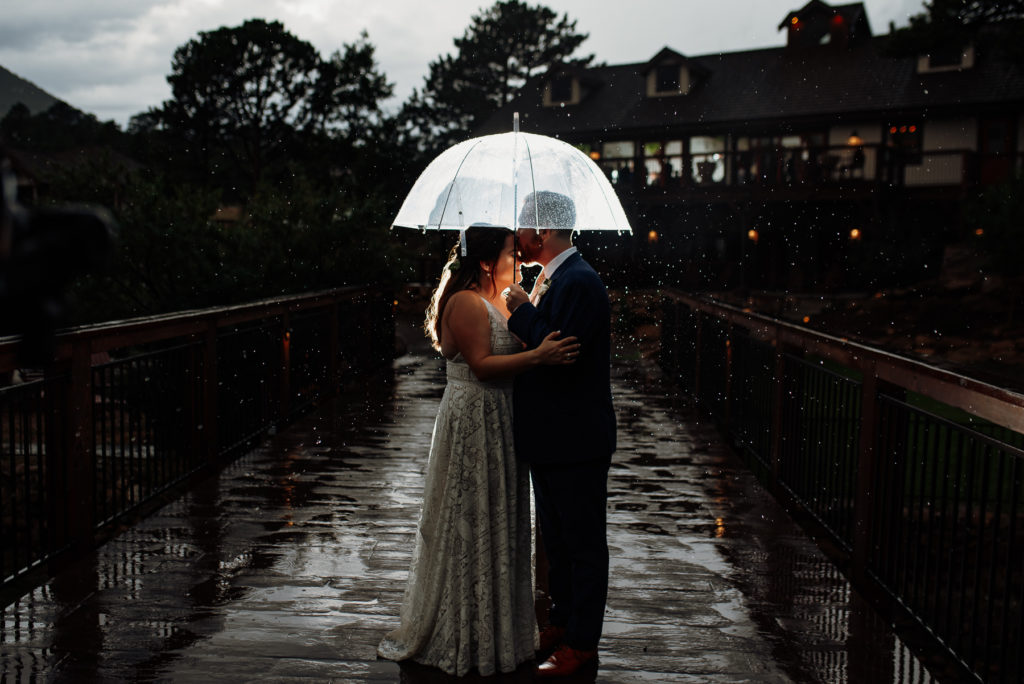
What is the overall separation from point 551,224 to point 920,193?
1049 inches

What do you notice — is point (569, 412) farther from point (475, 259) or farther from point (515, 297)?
point (475, 259)

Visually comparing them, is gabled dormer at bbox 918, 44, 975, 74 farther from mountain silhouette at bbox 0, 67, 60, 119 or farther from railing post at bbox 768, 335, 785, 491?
mountain silhouette at bbox 0, 67, 60, 119

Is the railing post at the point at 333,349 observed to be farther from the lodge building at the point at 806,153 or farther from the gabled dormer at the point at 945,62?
the gabled dormer at the point at 945,62

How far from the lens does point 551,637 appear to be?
346cm

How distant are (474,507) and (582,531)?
1.39 ft

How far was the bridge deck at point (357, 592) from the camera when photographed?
3240 millimetres

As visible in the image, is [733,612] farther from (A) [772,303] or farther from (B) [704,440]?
(A) [772,303]

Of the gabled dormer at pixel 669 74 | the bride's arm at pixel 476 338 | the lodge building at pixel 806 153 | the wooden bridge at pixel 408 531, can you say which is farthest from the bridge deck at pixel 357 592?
the gabled dormer at pixel 669 74

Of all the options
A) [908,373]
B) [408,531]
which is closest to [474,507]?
[408,531]

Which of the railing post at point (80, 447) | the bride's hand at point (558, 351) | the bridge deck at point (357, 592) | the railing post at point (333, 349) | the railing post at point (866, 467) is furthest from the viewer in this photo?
the railing post at point (333, 349)

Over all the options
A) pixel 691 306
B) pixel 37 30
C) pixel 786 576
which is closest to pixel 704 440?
pixel 691 306

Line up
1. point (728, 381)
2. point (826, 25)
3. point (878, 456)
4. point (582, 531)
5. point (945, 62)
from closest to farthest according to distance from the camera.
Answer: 1. point (582, 531)
2. point (878, 456)
3. point (728, 381)
4. point (945, 62)
5. point (826, 25)

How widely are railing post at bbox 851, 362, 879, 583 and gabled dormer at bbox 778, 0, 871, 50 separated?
3040cm

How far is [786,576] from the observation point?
4.27 meters
